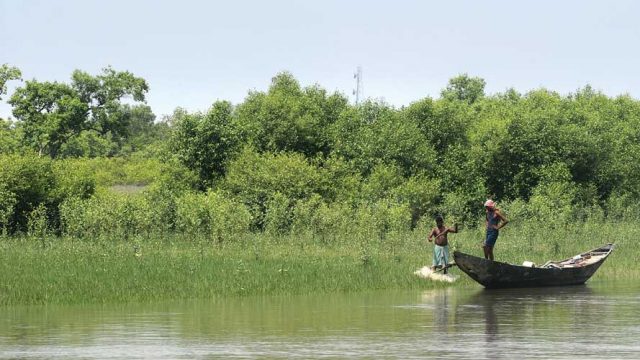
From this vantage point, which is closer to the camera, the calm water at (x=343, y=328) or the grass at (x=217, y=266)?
the calm water at (x=343, y=328)

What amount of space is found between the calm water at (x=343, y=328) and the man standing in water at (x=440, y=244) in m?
1.84

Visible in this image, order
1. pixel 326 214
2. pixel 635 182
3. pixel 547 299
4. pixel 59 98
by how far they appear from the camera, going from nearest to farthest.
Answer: pixel 547 299 → pixel 326 214 → pixel 635 182 → pixel 59 98

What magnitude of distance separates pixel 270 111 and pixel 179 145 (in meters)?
4.48

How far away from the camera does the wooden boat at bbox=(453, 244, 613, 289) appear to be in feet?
86.4

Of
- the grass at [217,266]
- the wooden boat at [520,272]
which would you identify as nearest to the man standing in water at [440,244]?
the grass at [217,266]

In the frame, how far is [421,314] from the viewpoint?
2091 centimetres

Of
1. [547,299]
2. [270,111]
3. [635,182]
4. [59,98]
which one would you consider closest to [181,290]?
[547,299]

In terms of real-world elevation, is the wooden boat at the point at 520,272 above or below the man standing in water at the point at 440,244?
below

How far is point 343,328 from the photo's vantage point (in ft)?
61.4

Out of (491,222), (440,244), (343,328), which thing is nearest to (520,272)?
(491,222)

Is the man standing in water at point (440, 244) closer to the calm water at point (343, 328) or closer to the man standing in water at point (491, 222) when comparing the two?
the man standing in water at point (491, 222)

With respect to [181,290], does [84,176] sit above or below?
above

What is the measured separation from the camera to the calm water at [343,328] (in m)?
15.8

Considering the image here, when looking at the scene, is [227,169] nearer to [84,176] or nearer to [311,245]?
[84,176]
